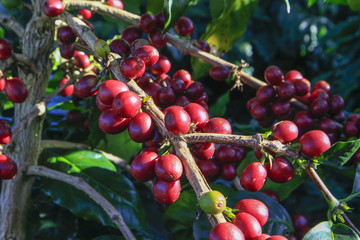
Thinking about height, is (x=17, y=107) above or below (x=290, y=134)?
above

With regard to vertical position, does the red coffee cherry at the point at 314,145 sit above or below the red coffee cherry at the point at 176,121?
below

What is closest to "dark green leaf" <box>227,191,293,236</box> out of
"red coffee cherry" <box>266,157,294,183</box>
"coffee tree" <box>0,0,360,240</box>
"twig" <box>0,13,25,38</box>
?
"coffee tree" <box>0,0,360,240</box>

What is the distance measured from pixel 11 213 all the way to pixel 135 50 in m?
0.43

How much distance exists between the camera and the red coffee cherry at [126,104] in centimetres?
46

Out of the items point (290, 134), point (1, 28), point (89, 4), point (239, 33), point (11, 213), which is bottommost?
point (290, 134)

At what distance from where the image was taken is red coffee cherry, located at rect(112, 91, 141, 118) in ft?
1.50

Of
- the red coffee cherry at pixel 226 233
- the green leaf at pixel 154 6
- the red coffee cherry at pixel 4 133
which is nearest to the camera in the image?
the red coffee cherry at pixel 226 233

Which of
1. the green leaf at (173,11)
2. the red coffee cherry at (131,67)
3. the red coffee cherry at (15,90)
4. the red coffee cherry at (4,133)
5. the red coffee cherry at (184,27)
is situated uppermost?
the red coffee cherry at (184,27)

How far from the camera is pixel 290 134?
495 millimetres

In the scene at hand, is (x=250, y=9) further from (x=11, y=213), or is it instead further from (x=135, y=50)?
(x=11, y=213)

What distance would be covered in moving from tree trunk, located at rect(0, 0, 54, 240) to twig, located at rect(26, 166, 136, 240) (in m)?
0.04

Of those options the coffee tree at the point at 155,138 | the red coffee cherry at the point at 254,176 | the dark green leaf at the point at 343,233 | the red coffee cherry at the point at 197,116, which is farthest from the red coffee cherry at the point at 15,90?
the dark green leaf at the point at 343,233

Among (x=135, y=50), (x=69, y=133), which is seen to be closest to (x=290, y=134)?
(x=135, y=50)

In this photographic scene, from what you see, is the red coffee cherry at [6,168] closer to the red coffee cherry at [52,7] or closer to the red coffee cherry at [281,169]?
the red coffee cherry at [52,7]
